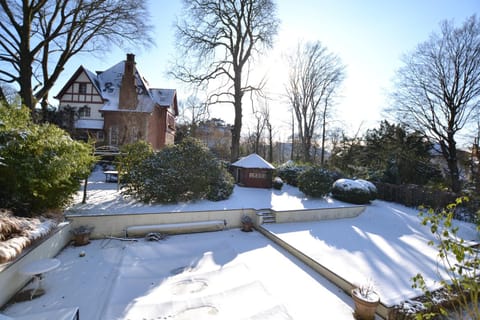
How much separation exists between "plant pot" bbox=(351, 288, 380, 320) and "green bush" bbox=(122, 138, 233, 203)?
6386mm

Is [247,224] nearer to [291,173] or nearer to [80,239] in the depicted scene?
[80,239]

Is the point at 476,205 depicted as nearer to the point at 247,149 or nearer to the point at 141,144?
the point at 141,144

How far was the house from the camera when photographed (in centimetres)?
1866

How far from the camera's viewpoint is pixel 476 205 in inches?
357

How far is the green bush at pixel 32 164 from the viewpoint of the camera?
15.6ft

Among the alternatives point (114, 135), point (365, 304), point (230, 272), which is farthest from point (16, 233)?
point (114, 135)

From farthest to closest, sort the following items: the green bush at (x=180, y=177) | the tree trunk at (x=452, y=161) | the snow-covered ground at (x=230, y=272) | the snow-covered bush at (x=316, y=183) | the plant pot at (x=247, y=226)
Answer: the tree trunk at (x=452, y=161), the snow-covered bush at (x=316, y=183), the green bush at (x=180, y=177), the plant pot at (x=247, y=226), the snow-covered ground at (x=230, y=272)

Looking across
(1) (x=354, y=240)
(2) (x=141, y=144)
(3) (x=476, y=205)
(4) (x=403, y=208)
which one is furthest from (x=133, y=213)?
(3) (x=476, y=205)

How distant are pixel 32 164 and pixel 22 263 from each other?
208cm

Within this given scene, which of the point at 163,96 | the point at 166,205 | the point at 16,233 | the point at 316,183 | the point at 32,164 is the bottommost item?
the point at 166,205

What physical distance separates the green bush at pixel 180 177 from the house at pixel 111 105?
11.1 metres

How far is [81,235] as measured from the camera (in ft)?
19.9

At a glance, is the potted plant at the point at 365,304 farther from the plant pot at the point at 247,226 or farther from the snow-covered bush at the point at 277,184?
the snow-covered bush at the point at 277,184

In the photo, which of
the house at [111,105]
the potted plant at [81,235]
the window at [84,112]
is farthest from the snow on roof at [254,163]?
the window at [84,112]
